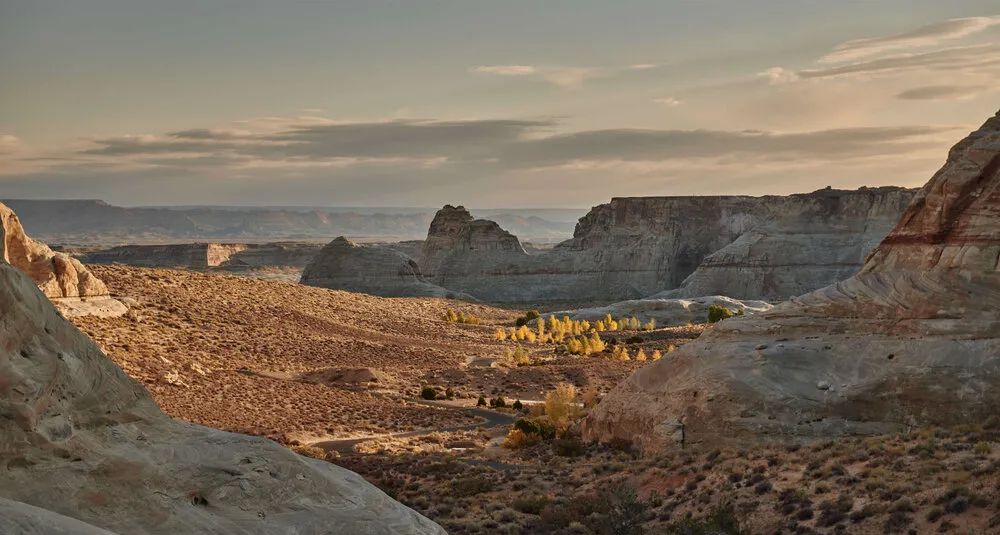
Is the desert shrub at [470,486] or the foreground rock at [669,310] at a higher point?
the desert shrub at [470,486]

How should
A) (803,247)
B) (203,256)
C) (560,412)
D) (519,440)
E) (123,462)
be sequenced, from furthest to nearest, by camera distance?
(203,256)
(803,247)
(560,412)
(519,440)
(123,462)

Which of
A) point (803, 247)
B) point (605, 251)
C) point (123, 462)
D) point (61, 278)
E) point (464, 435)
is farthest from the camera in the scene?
point (605, 251)

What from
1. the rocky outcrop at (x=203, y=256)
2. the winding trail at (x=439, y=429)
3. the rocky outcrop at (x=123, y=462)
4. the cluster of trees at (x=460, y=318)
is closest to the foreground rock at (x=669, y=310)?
the cluster of trees at (x=460, y=318)

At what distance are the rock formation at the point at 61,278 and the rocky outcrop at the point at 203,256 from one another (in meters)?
115

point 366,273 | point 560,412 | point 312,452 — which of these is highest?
point 366,273

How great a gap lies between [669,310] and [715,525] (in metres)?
71.6

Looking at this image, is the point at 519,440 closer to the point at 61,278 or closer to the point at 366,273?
the point at 61,278

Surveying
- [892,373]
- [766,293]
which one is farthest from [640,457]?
[766,293]

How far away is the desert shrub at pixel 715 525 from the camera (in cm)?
1753

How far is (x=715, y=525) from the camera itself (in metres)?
17.8

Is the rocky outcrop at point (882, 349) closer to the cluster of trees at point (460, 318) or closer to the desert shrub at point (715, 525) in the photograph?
the desert shrub at point (715, 525)

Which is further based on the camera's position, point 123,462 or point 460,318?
point 460,318

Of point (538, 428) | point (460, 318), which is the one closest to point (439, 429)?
point (538, 428)

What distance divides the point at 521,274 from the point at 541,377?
71035 mm
